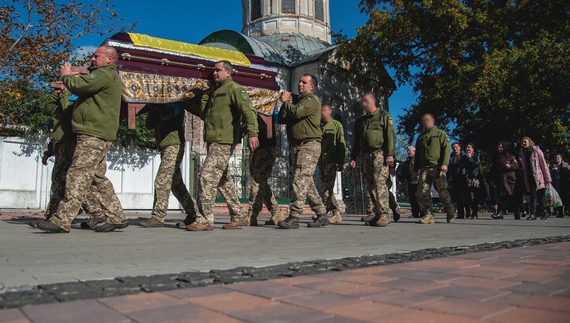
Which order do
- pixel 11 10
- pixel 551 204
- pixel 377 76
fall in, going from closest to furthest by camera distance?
1. pixel 551 204
2. pixel 11 10
3. pixel 377 76

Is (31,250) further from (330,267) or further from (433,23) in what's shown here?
(433,23)

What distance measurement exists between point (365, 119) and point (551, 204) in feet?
22.7

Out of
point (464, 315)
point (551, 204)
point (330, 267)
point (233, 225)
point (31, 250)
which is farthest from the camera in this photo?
point (551, 204)

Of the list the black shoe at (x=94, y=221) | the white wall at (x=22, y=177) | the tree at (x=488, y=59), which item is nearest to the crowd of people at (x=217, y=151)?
the black shoe at (x=94, y=221)

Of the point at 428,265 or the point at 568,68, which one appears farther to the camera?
the point at 568,68

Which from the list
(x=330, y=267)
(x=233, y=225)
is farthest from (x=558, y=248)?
(x=233, y=225)

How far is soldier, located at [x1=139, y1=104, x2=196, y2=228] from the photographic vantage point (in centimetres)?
669

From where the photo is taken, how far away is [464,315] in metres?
1.74

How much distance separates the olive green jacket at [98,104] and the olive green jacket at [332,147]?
4108 millimetres

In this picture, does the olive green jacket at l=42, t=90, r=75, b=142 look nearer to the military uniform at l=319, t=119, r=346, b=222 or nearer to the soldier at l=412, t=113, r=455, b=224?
the military uniform at l=319, t=119, r=346, b=222

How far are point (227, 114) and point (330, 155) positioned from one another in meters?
2.89

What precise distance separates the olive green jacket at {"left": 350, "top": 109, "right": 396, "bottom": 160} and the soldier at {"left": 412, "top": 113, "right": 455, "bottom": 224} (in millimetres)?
1471

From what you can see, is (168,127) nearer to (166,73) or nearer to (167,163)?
(167,163)

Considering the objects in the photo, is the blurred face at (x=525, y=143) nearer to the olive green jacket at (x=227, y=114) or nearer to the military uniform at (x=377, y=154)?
the military uniform at (x=377, y=154)
